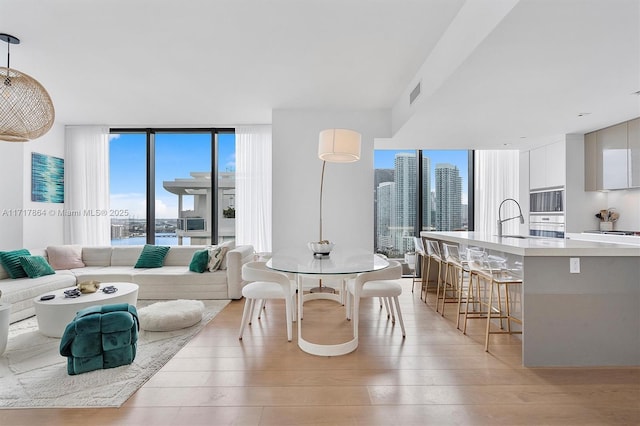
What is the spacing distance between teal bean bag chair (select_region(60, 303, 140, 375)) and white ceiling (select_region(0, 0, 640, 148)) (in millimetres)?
2326

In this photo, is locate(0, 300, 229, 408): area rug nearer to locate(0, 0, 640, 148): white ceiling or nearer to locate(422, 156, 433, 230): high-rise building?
locate(0, 0, 640, 148): white ceiling

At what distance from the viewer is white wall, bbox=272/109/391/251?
4.72 metres

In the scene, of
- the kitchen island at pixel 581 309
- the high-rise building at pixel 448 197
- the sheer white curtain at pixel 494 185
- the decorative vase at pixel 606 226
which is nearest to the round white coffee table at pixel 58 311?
the kitchen island at pixel 581 309

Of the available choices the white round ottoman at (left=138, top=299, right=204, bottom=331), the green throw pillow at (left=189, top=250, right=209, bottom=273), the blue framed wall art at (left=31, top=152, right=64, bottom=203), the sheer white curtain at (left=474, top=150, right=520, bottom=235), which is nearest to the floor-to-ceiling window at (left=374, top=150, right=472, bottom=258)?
the sheer white curtain at (left=474, top=150, right=520, bottom=235)

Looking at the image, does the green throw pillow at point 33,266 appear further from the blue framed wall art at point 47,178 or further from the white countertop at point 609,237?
the white countertop at point 609,237

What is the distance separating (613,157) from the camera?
4.12 m

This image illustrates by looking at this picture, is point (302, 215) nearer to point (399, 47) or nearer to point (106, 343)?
point (399, 47)

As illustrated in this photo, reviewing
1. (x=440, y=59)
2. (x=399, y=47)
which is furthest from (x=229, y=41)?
(x=440, y=59)

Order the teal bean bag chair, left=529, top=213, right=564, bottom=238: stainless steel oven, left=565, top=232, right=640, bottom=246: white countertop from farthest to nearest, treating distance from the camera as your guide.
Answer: left=529, top=213, right=564, bottom=238: stainless steel oven
left=565, top=232, right=640, bottom=246: white countertop
the teal bean bag chair

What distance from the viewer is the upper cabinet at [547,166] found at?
15.3 feet

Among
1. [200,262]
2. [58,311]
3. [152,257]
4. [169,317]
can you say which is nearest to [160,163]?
[152,257]

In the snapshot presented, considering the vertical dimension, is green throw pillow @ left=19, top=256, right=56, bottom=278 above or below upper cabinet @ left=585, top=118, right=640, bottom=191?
below

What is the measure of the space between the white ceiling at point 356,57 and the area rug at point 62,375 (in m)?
2.70

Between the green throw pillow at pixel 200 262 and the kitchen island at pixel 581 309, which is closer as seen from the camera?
the kitchen island at pixel 581 309
